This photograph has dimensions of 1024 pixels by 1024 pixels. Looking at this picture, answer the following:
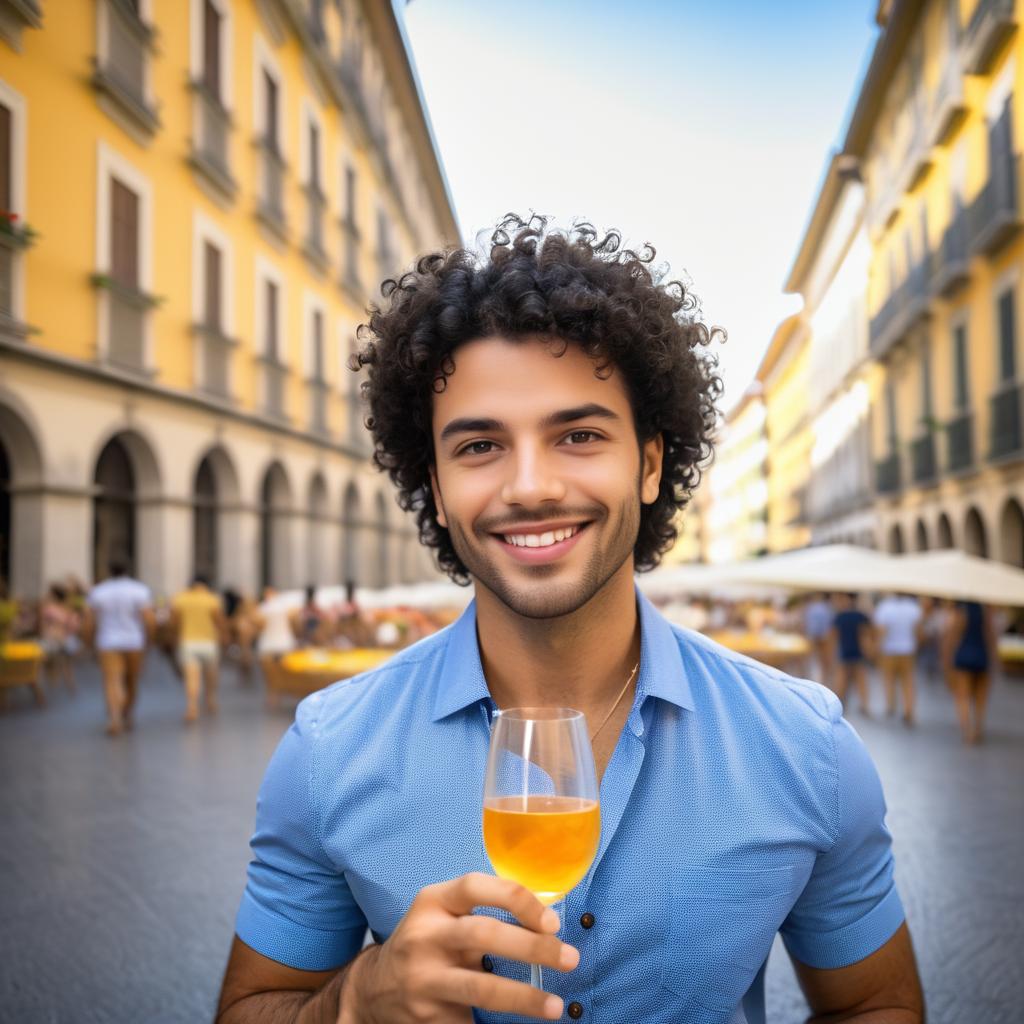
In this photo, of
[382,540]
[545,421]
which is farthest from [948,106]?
[545,421]

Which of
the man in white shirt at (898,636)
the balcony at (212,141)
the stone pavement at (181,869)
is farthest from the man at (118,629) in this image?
the man in white shirt at (898,636)

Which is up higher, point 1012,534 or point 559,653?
point 1012,534

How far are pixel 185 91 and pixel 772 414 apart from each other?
55425 millimetres

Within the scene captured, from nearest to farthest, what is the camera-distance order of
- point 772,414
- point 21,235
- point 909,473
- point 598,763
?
1. point 598,763
2. point 21,235
3. point 909,473
4. point 772,414

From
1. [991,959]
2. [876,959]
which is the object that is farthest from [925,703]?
[876,959]

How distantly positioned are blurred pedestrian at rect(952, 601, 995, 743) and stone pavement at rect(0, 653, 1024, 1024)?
39 centimetres

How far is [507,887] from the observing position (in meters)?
1.22

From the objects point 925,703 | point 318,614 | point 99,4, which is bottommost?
point 925,703

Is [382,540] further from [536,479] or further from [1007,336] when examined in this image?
[536,479]

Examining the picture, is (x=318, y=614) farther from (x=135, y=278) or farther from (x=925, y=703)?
(x=925, y=703)

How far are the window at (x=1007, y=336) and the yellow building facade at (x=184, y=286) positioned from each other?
10915 mm

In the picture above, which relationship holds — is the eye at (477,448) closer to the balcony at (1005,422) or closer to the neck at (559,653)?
the neck at (559,653)

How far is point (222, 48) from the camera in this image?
16.8m

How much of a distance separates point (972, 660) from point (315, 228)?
16.2 metres
